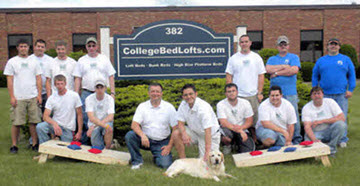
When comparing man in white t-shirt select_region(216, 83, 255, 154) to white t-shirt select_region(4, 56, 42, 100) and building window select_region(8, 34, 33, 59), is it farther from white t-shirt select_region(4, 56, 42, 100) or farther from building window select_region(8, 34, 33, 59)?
building window select_region(8, 34, 33, 59)

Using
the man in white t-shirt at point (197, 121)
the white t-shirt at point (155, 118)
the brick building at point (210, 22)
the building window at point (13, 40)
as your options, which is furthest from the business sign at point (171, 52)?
the building window at point (13, 40)

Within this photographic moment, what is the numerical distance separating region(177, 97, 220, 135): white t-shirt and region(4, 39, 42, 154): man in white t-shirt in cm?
292

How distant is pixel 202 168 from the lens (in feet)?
16.4

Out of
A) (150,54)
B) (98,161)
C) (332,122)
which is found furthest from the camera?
(150,54)

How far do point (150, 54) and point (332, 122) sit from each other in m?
4.03

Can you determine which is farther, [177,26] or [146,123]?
[177,26]

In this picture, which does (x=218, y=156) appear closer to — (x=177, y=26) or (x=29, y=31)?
(x=177, y=26)

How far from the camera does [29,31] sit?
86.7 feet

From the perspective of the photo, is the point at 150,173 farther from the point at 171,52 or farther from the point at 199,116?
the point at 171,52

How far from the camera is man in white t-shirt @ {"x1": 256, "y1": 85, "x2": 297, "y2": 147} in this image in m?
6.21

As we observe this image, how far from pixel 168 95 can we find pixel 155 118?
241 cm

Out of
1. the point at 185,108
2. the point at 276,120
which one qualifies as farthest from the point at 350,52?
the point at 185,108

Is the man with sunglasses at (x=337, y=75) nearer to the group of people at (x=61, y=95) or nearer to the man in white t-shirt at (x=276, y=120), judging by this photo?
the man in white t-shirt at (x=276, y=120)

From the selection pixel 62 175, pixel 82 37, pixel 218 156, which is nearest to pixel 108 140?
pixel 62 175
